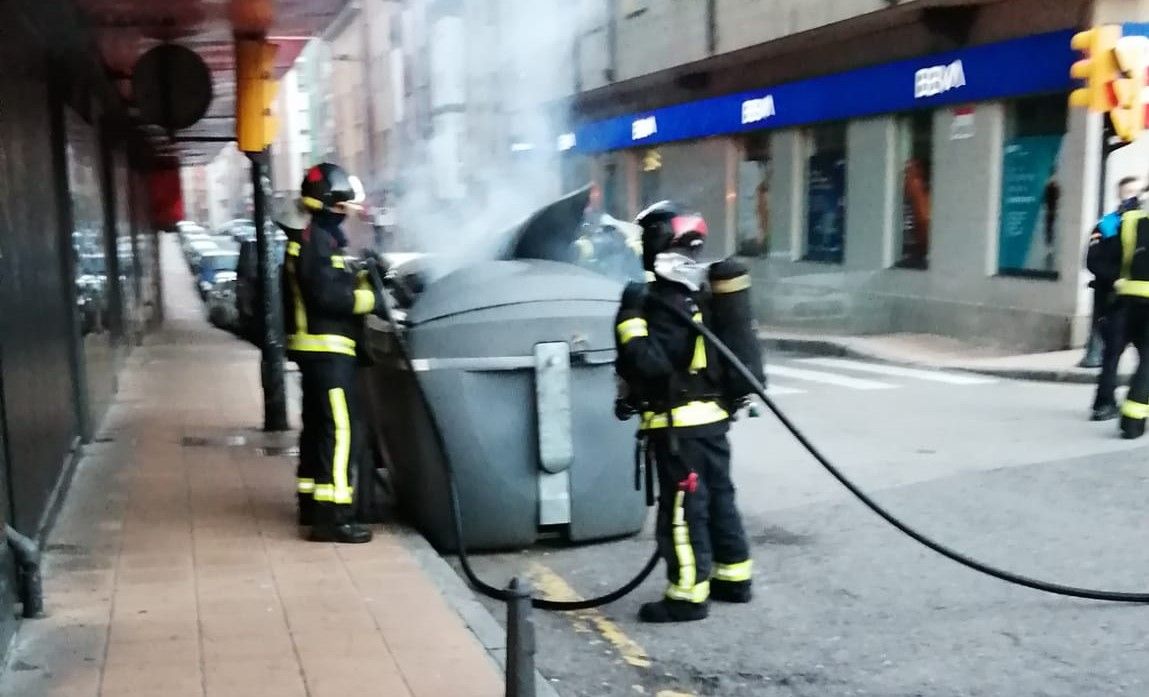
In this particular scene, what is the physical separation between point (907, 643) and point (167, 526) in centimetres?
370

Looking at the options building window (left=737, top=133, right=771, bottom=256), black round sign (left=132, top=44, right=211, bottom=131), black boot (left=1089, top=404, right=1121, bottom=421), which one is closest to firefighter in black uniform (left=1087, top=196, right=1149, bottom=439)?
black boot (left=1089, top=404, right=1121, bottom=421)

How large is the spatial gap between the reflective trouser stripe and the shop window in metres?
19.7

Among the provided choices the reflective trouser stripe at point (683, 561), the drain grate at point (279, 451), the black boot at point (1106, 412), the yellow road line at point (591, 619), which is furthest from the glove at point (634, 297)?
the black boot at point (1106, 412)

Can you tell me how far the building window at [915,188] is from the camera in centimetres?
1631

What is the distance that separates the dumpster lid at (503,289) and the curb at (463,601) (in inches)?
42.4

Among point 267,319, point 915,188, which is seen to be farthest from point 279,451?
point 915,188

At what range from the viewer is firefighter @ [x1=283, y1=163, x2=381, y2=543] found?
578 cm

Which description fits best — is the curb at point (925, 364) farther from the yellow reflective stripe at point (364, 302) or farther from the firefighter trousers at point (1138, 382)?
the yellow reflective stripe at point (364, 302)

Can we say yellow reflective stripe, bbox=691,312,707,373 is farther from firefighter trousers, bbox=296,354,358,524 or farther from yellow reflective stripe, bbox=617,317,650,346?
firefighter trousers, bbox=296,354,358,524

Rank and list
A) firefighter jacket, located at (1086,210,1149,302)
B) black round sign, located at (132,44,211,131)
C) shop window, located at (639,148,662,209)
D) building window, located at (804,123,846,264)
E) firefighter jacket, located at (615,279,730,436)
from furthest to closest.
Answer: shop window, located at (639,148,662,209) < building window, located at (804,123,846,264) < black round sign, located at (132,44,211,131) < firefighter jacket, located at (1086,210,1149,302) < firefighter jacket, located at (615,279,730,436)

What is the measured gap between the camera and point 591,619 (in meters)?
5.05

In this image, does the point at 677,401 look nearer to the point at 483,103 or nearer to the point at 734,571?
the point at 734,571

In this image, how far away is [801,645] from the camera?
15.3 ft

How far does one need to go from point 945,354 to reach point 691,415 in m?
10.3
